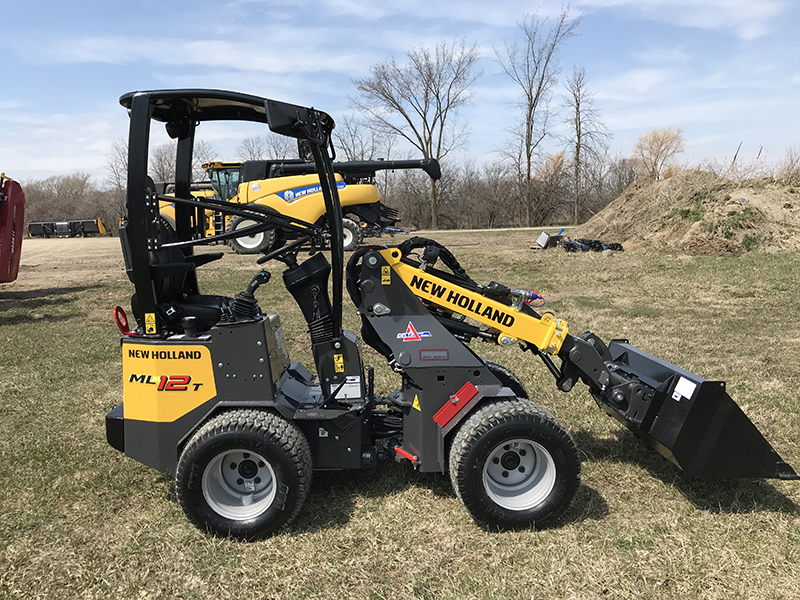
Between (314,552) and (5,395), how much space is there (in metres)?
4.93

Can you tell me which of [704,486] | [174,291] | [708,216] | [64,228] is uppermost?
[708,216]

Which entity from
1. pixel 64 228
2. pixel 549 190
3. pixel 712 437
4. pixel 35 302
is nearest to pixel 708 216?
pixel 712 437

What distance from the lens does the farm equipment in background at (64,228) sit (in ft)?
132

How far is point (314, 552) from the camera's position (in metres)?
3.53

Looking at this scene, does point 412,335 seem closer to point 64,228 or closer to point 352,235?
point 352,235

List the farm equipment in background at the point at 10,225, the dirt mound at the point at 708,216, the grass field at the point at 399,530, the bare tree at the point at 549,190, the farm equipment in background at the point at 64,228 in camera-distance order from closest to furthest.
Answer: the grass field at the point at 399,530 → the farm equipment in background at the point at 10,225 → the dirt mound at the point at 708,216 → the farm equipment in background at the point at 64,228 → the bare tree at the point at 549,190

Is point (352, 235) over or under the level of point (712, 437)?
over

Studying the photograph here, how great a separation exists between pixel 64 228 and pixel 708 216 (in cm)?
3968

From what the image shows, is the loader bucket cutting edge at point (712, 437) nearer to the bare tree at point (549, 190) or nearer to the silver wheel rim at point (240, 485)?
the silver wheel rim at point (240, 485)

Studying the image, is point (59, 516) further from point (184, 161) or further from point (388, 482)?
point (184, 161)

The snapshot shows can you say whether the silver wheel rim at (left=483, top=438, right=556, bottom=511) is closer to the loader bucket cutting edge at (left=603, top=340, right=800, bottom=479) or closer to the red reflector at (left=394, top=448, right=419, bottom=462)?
the red reflector at (left=394, top=448, right=419, bottom=462)

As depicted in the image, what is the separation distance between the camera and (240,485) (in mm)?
3828

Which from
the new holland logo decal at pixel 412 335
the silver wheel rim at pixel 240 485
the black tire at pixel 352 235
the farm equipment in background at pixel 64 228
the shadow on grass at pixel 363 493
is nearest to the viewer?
the silver wheel rim at pixel 240 485

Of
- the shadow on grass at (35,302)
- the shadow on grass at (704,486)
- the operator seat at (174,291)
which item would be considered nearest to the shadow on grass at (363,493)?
the shadow on grass at (704,486)
